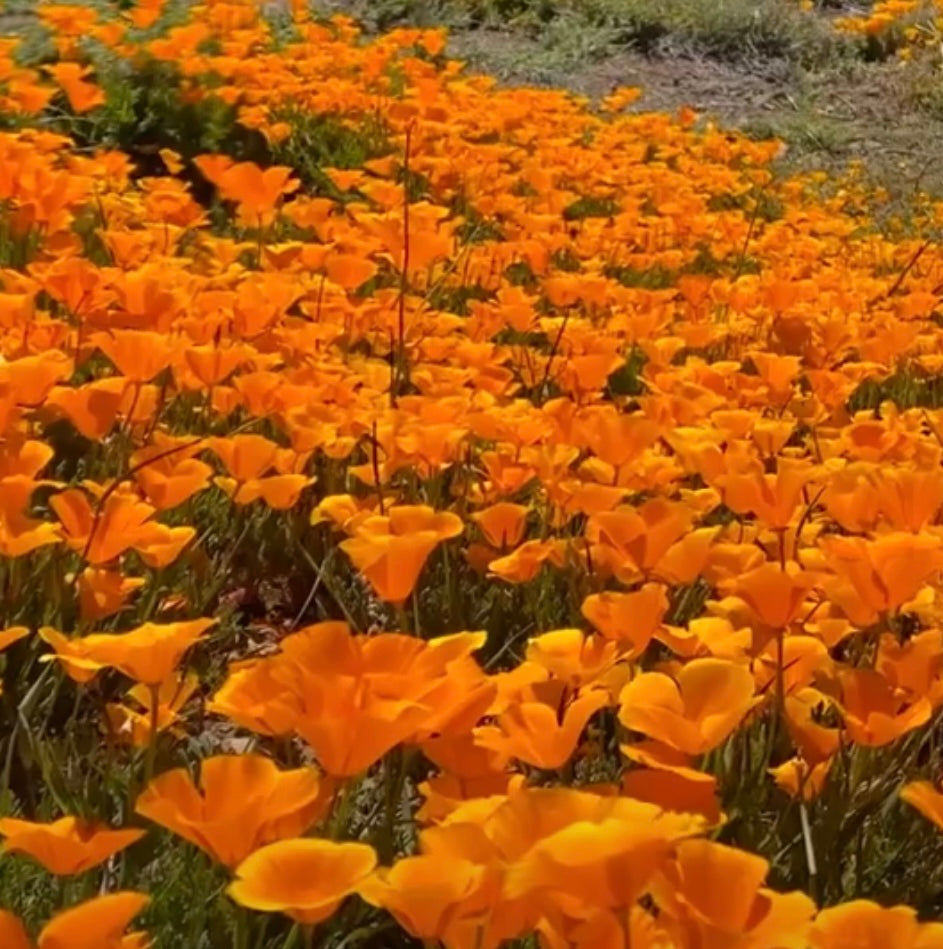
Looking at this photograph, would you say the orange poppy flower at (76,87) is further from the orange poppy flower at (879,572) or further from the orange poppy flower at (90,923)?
the orange poppy flower at (90,923)

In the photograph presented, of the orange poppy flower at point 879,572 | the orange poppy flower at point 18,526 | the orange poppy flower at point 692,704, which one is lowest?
the orange poppy flower at point 18,526

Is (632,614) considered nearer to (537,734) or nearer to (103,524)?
(537,734)

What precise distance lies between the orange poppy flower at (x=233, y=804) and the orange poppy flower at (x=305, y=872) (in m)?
0.06

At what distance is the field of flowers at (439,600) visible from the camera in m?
0.82

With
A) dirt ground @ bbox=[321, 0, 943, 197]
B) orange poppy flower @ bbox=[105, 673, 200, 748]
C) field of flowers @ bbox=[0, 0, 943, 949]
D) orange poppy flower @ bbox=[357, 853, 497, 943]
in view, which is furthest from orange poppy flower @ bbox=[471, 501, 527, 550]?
dirt ground @ bbox=[321, 0, 943, 197]

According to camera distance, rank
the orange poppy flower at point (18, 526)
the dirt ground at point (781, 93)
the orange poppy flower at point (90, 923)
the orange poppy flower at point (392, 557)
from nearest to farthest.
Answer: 1. the orange poppy flower at point (90, 923)
2. the orange poppy flower at point (392, 557)
3. the orange poppy flower at point (18, 526)
4. the dirt ground at point (781, 93)

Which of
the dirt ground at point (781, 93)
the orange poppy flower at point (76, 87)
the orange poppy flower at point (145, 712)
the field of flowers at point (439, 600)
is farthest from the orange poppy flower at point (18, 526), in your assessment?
the dirt ground at point (781, 93)

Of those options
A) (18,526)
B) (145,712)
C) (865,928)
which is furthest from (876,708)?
(18,526)

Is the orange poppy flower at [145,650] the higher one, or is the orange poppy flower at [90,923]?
the orange poppy flower at [90,923]

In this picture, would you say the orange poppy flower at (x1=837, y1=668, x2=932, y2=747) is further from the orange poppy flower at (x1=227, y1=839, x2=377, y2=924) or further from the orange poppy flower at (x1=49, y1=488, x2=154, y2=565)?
the orange poppy flower at (x1=49, y1=488, x2=154, y2=565)

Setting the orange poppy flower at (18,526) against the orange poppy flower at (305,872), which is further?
the orange poppy flower at (18,526)

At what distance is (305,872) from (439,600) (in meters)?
1.02

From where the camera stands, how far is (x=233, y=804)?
0.89 m

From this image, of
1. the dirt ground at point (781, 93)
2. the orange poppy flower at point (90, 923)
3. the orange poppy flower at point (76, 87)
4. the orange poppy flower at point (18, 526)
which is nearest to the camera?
the orange poppy flower at point (90, 923)
